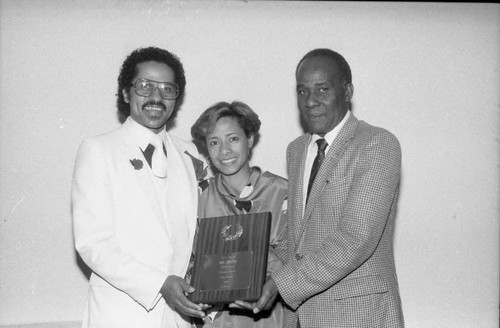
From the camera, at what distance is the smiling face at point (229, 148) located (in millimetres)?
3326

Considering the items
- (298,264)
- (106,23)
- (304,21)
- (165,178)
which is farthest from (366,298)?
(106,23)

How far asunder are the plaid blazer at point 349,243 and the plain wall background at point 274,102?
1.47 m

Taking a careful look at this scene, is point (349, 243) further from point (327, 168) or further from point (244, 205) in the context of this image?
point (244, 205)

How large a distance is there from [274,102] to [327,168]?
1.46 metres

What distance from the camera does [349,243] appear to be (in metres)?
2.73

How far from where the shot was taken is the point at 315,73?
3029mm

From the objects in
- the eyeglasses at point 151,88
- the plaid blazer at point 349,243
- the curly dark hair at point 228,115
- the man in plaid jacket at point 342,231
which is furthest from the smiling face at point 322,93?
the eyeglasses at point 151,88

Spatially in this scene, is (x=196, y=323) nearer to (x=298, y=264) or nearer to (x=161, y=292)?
(x=161, y=292)

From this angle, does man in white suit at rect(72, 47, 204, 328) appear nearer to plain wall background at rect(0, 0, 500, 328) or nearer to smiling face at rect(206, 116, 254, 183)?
smiling face at rect(206, 116, 254, 183)

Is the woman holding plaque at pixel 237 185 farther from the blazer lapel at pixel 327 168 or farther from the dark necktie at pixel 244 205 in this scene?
the blazer lapel at pixel 327 168

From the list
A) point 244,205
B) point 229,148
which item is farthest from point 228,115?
point 244,205

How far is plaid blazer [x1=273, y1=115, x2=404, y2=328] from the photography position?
274cm

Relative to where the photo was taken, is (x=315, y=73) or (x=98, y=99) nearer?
(x=315, y=73)

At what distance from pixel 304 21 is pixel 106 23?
123 cm
